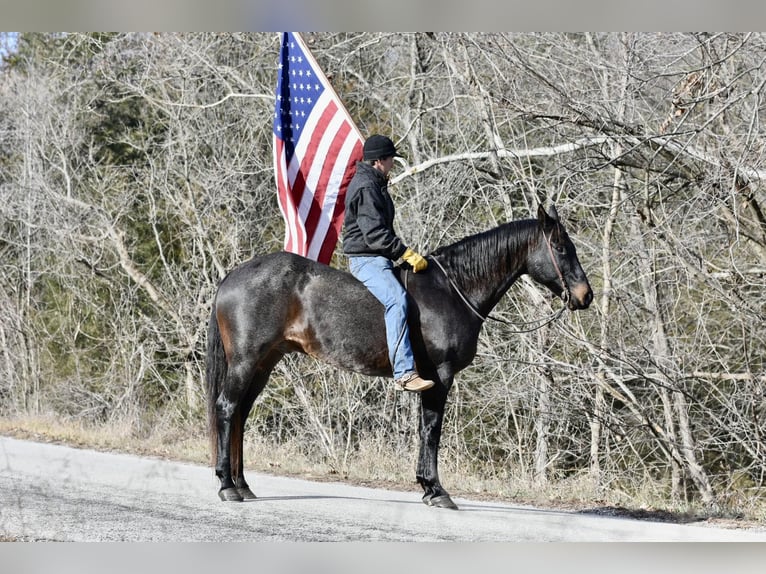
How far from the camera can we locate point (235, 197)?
16.5m

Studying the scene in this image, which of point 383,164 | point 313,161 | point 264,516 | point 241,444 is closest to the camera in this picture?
point 264,516

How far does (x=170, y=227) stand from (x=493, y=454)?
7062 millimetres

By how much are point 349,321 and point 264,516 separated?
5.90 feet

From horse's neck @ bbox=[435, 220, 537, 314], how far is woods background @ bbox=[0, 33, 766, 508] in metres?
2.03

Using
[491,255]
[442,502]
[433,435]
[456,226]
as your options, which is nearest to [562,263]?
[491,255]

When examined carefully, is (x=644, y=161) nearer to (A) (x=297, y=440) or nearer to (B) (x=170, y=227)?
(A) (x=297, y=440)

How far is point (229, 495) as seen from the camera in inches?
333

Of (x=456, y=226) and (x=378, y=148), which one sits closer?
(x=378, y=148)

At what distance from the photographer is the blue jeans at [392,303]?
831cm

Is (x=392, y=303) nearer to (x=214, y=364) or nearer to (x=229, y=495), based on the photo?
(x=214, y=364)

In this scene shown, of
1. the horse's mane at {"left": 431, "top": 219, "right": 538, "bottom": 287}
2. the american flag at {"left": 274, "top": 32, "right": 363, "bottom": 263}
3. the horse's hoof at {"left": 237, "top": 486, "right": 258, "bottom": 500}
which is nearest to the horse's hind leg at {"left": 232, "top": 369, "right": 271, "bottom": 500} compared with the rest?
the horse's hoof at {"left": 237, "top": 486, "right": 258, "bottom": 500}

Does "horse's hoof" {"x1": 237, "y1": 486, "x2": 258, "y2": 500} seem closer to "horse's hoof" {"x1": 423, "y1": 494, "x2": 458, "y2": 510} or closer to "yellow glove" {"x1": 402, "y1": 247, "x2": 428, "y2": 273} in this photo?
"horse's hoof" {"x1": 423, "y1": 494, "x2": 458, "y2": 510}

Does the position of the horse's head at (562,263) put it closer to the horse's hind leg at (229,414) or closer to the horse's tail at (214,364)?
the horse's hind leg at (229,414)
